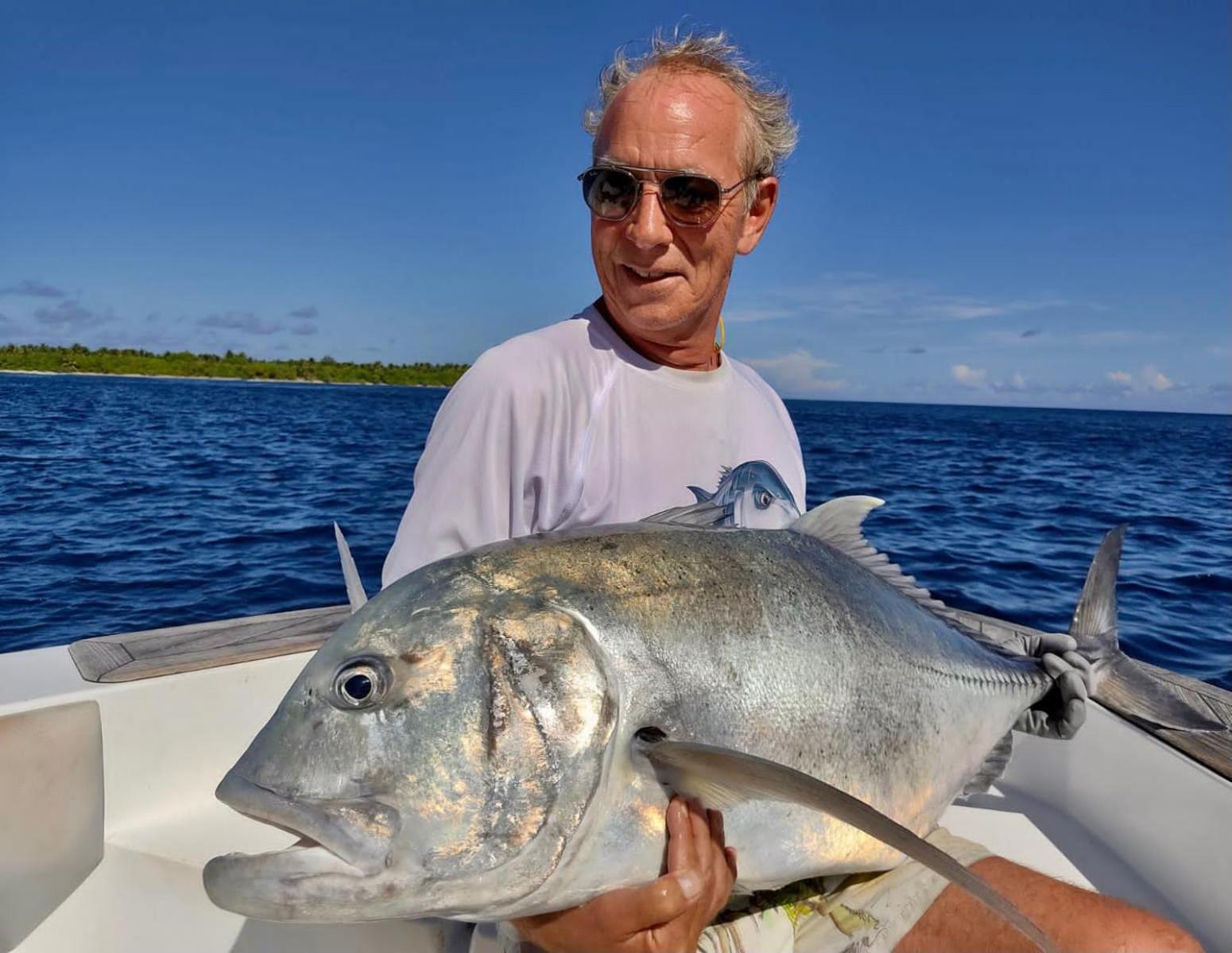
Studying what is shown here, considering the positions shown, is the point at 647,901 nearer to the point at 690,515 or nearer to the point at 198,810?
the point at 690,515

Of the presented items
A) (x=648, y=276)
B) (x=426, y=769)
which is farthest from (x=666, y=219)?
(x=426, y=769)

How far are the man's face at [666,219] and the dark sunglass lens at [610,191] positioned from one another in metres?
0.03

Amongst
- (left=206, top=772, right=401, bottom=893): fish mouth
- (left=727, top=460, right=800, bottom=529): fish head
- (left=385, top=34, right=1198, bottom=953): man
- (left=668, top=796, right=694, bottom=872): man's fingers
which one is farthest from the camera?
(left=727, top=460, right=800, bottom=529): fish head

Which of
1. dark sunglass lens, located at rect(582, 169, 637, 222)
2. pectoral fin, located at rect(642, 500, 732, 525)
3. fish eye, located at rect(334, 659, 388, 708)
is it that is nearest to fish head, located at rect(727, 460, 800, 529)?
pectoral fin, located at rect(642, 500, 732, 525)

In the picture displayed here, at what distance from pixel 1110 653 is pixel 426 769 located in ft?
7.05

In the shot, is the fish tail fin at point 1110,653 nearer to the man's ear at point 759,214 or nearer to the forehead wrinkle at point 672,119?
the man's ear at point 759,214

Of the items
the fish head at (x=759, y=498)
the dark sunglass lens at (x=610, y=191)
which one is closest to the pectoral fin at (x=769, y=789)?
the fish head at (x=759, y=498)

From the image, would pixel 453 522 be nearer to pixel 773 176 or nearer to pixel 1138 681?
pixel 773 176

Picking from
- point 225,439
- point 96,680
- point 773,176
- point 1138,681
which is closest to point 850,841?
point 1138,681

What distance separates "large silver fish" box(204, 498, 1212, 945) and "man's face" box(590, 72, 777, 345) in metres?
0.88

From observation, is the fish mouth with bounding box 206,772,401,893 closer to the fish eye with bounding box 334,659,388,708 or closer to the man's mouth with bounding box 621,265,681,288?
the fish eye with bounding box 334,659,388,708

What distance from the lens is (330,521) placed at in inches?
515

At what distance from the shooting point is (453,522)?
1.95 meters

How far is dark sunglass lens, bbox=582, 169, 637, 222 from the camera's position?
2.21 meters
